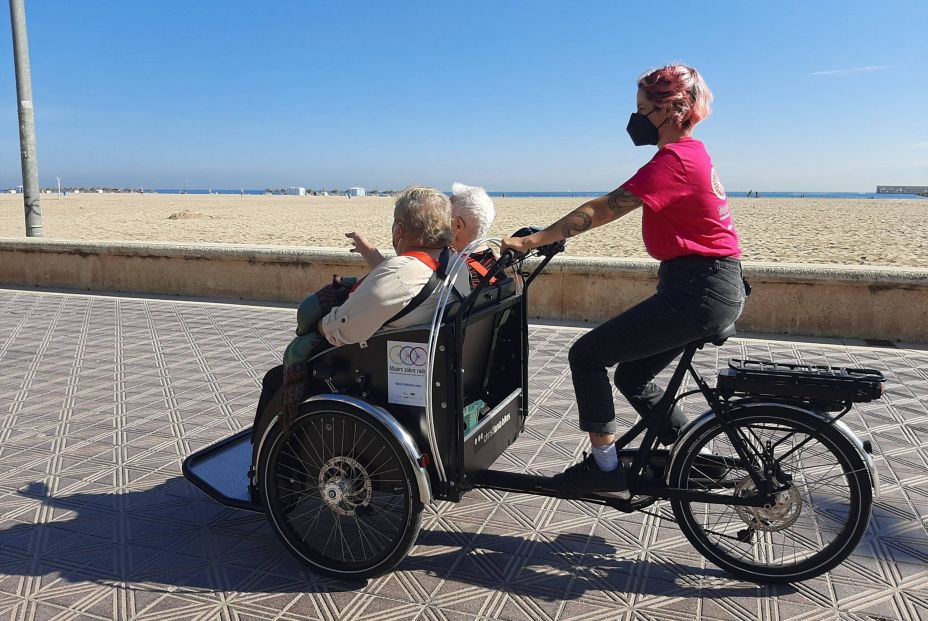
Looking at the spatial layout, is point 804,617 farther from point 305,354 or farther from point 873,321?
point 873,321

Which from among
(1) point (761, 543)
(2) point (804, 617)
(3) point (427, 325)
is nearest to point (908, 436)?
(1) point (761, 543)

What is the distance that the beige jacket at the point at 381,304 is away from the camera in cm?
260

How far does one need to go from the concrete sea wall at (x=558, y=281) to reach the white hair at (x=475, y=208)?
3.82 m

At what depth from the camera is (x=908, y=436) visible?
13.9 feet

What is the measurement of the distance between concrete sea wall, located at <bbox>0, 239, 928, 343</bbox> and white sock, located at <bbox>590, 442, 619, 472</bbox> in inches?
176

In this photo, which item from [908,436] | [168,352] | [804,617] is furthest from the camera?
[168,352]

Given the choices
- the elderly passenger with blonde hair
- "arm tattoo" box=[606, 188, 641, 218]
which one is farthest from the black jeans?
the elderly passenger with blonde hair

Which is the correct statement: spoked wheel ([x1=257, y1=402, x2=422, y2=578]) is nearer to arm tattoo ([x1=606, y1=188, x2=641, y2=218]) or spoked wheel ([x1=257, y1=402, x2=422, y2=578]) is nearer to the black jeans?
the black jeans

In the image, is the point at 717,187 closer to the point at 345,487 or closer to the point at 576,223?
the point at 576,223

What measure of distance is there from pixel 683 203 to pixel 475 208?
50.2 inches

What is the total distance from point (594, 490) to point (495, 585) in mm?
529

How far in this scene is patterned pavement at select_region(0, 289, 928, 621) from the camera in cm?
267

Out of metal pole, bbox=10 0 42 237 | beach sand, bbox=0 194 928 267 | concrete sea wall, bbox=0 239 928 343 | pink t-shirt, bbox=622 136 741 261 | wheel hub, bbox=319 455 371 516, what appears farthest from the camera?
beach sand, bbox=0 194 928 267

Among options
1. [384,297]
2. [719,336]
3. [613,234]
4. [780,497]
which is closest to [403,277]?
[384,297]
